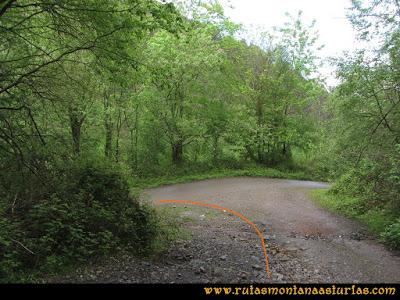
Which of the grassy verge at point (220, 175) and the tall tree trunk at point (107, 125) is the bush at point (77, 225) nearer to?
the tall tree trunk at point (107, 125)

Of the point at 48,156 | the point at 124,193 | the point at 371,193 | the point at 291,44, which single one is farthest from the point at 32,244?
the point at 291,44

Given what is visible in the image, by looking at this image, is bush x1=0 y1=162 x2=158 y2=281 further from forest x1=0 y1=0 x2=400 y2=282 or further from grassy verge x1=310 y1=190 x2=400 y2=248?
grassy verge x1=310 y1=190 x2=400 y2=248

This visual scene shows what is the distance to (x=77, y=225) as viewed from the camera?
6.23 meters

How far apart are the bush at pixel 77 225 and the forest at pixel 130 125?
0.03m

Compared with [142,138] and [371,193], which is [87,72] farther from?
[142,138]

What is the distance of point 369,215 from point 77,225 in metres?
8.86

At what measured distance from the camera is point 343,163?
11.1 meters

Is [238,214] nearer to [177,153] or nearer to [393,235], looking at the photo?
[393,235]

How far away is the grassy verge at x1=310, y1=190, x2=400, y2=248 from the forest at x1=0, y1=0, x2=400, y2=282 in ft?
0.19

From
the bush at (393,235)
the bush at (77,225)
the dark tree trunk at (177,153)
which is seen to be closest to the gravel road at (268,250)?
the bush at (393,235)

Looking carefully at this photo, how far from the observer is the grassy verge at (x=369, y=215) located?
326 inches

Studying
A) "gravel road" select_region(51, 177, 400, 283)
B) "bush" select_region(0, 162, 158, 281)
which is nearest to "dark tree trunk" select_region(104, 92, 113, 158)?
"gravel road" select_region(51, 177, 400, 283)

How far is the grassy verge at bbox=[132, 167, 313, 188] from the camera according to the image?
17.2m

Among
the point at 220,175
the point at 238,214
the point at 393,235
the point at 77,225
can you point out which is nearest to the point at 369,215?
the point at 393,235
